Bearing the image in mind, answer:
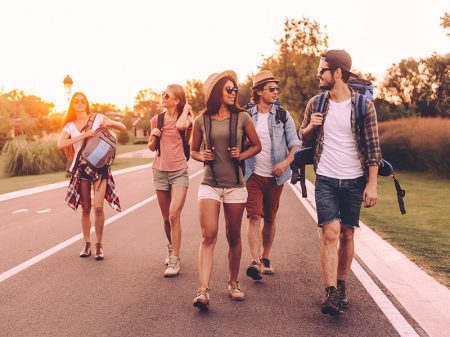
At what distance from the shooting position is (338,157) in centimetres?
493

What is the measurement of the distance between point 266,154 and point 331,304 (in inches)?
73.9

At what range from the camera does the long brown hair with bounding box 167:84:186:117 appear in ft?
20.9

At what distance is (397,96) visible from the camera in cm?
8881

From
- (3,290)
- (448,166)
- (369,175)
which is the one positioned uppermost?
(369,175)

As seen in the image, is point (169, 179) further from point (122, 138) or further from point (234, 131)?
point (122, 138)

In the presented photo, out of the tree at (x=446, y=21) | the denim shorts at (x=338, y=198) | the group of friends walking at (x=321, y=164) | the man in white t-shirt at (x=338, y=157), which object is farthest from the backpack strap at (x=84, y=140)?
the tree at (x=446, y=21)

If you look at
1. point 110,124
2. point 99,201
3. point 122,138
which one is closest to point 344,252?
point 99,201

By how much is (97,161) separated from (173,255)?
1.57 metres

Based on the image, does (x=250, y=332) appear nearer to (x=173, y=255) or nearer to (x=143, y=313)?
(x=143, y=313)

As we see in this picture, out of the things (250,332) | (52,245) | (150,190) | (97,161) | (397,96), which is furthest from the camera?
(397,96)

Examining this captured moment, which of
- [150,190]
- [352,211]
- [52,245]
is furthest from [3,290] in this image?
[150,190]

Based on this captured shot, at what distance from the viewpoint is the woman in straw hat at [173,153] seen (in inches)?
249

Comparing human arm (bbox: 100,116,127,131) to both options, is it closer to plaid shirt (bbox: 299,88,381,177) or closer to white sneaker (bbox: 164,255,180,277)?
white sneaker (bbox: 164,255,180,277)

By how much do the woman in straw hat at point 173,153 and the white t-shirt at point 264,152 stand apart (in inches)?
32.5
